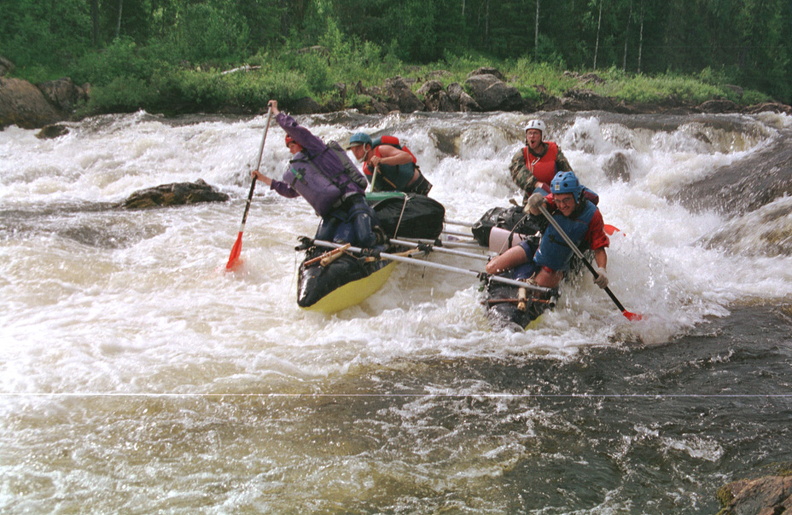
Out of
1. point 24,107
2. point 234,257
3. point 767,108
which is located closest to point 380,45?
point 767,108

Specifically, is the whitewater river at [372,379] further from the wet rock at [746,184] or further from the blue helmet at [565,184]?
the blue helmet at [565,184]

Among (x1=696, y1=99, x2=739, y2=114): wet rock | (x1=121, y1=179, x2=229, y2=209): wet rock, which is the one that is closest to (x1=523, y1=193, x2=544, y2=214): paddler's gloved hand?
(x1=121, y1=179, x2=229, y2=209): wet rock

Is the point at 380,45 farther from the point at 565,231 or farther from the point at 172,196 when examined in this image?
the point at 565,231

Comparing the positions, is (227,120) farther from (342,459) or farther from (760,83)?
(760,83)

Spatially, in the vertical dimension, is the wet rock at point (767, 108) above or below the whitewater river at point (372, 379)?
above

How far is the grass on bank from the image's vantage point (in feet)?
59.0

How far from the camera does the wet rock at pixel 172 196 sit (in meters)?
9.72

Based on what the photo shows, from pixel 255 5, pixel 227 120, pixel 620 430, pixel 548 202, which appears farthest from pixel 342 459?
pixel 255 5

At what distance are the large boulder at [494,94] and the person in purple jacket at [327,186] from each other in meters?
13.6

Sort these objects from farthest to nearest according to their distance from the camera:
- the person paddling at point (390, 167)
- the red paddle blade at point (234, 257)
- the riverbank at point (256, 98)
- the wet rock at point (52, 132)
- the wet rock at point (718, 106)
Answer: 1. the wet rock at point (718, 106)
2. the riverbank at point (256, 98)
3. the wet rock at point (52, 132)
4. the person paddling at point (390, 167)
5. the red paddle blade at point (234, 257)

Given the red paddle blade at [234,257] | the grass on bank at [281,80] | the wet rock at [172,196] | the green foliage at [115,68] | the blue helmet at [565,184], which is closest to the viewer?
the blue helmet at [565,184]

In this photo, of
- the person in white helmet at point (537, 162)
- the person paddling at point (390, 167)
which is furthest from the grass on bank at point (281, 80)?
the person in white helmet at point (537, 162)

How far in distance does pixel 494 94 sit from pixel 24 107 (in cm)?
1245

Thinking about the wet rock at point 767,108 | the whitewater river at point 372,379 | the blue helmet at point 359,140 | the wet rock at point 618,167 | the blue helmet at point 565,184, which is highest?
the blue helmet at point 359,140
